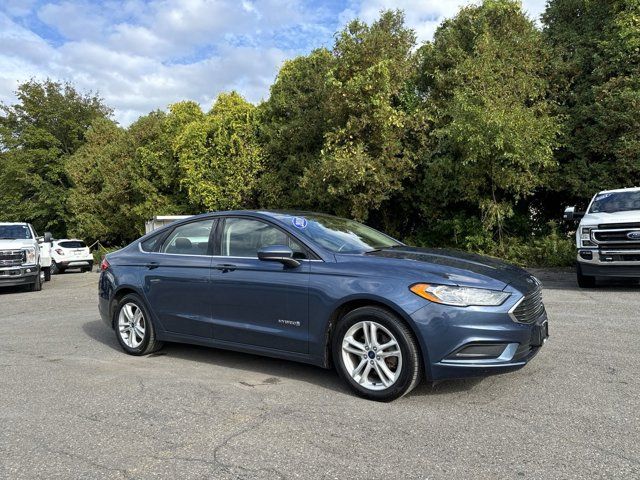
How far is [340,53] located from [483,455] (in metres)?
16.5

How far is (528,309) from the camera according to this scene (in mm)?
4332

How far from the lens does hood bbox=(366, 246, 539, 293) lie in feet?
13.9

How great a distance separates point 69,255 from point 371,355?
2247cm

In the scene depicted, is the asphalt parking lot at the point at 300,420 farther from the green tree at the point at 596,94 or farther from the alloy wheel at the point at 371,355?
the green tree at the point at 596,94

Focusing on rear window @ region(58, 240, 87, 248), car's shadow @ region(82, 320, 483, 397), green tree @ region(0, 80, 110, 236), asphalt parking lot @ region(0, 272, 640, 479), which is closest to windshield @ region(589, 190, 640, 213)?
asphalt parking lot @ region(0, 272, 640, 479)

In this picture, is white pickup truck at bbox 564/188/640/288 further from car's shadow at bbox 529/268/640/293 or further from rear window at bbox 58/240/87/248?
rear window at bbox 58/240/87/248

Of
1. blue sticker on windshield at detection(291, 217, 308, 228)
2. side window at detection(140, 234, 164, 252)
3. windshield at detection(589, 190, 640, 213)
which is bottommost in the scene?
side window at detection(140, 234, 164, 252)

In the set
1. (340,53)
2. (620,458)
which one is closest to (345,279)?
(620,458)

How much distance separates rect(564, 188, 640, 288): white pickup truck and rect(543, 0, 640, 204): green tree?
5.00 m

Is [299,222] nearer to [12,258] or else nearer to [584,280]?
[584,280]

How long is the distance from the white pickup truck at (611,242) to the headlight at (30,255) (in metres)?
13.6

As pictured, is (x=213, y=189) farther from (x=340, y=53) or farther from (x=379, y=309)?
(x=379, y=309)

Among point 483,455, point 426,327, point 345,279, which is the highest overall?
point 345,279

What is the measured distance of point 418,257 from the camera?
15.5ft
